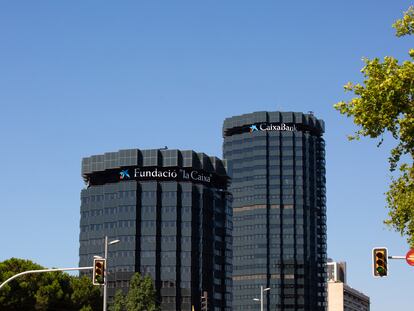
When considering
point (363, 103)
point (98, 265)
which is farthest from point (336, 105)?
point (98, 265)

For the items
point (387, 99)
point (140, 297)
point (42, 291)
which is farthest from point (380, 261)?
point (140, 297)

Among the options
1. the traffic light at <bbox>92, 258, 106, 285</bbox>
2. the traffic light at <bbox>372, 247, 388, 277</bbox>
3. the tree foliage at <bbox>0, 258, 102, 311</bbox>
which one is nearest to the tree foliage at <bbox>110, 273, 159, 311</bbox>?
the tree foliage at <bbox>0, 258, 102, 311</bbox>

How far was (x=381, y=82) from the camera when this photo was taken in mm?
39312

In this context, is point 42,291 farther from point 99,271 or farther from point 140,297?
point 99,271

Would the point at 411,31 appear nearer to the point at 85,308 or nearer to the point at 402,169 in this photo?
the point at 402,169

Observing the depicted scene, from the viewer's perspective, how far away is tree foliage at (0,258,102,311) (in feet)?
331

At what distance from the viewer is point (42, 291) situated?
104688mm

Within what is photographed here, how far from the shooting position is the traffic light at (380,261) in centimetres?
4269

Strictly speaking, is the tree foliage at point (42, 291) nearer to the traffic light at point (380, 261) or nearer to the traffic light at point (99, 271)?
the traffic light at point (99, 271)

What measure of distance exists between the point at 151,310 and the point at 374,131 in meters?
120

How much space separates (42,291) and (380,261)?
6837cm

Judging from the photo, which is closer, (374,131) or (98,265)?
(374,131)

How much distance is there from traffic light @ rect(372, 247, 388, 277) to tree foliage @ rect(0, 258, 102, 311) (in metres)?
63.7

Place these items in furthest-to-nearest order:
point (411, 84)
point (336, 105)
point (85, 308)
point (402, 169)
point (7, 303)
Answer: point (85, 308), point (7, 303), point (402, 169), point (336, 105), point (411, 84)
